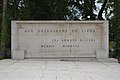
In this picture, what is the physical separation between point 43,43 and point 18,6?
960cm

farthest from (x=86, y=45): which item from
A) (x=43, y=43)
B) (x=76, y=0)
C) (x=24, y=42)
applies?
(x=76, y=0)

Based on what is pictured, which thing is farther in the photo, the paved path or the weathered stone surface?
the weathered stone surface

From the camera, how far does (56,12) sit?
28391 mm

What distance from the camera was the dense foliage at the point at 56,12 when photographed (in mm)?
23728

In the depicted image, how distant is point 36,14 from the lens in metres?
27.5

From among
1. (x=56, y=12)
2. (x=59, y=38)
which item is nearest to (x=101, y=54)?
(x=59, y=38)

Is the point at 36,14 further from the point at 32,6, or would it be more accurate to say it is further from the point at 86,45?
the point at 86,45

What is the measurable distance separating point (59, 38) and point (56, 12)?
292 inches

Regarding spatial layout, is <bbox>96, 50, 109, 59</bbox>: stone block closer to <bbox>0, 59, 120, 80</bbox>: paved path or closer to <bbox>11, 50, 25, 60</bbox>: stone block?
<bbox>11, 50, 25, 60</bbox>: stone block

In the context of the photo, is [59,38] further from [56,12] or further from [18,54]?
[56,12]

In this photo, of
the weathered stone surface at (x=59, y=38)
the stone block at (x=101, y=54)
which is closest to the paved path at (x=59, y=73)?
the stone block at (x=101, y=54)

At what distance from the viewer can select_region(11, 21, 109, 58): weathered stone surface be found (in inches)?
842

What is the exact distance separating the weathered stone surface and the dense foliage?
2324 millimetres

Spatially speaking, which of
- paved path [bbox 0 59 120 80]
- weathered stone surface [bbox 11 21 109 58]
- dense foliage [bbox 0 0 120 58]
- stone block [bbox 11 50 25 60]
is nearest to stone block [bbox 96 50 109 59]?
weathered stone surface [bbox 11 21 109 58]
